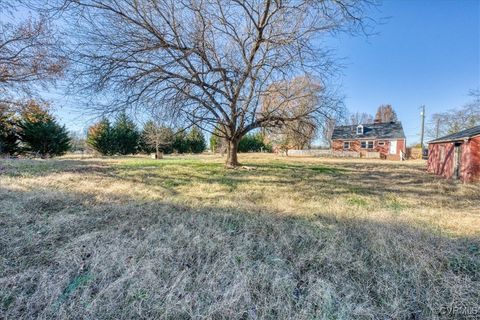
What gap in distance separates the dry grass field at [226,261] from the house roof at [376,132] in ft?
98.2

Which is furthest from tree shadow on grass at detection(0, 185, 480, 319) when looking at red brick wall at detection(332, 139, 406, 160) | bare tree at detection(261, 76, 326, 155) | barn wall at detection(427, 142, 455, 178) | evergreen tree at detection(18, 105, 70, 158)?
red brick wall at detection(332, 139, 406, 160)

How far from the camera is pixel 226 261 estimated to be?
254cm

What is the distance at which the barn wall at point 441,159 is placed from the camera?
1155 centimetres

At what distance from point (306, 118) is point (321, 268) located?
28.9 ft

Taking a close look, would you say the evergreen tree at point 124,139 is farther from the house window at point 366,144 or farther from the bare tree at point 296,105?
the house window at point 366,144

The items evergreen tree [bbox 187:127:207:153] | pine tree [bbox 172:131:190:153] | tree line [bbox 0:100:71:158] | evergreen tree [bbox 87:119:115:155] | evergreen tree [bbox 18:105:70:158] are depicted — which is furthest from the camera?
evergreen tree [bbox 187:127:207:153]

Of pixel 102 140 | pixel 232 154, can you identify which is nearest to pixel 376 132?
pixel 232 154

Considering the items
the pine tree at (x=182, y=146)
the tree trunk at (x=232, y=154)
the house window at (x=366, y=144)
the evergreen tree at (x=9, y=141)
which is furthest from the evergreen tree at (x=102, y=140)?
the house window at (x=366, y=144)

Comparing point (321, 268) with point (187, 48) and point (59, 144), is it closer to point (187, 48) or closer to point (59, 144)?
point (187, 48)

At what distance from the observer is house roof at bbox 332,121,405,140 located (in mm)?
29667

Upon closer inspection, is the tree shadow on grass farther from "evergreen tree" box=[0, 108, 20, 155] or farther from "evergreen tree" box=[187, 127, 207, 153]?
"evergreen tree" box=[187, 127, 207, 153]

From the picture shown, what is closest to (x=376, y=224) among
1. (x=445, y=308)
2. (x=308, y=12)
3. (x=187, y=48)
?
(x=445, y=308)

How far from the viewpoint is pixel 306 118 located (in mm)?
10398

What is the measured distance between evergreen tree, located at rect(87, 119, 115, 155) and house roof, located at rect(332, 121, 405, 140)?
104ft
